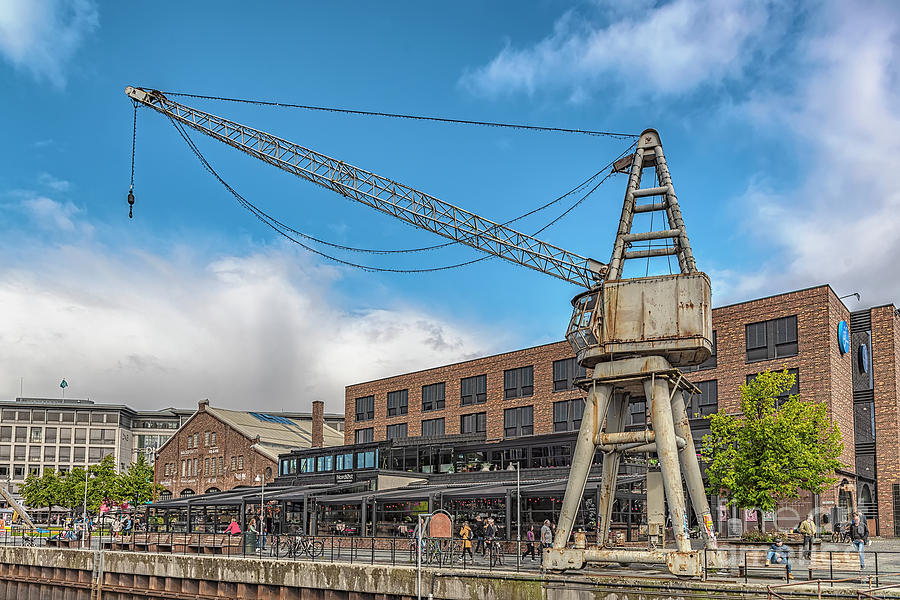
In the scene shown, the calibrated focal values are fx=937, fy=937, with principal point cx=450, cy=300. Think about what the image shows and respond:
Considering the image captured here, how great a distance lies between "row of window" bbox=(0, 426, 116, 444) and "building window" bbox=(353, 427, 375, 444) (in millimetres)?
75452

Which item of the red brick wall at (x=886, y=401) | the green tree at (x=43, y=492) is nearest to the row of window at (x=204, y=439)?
the green tree at (x=43, y=492)

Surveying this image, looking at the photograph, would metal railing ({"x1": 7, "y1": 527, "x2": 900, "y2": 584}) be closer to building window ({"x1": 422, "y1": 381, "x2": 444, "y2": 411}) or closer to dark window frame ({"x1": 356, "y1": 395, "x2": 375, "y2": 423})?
building window ({"x1": 422, "y1": 381, "x2": 444, "y2": 411})

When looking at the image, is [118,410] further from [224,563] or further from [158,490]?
[224,563]

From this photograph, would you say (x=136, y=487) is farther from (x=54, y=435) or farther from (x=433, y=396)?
(x=54, y=435)

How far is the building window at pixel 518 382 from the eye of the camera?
64812mm

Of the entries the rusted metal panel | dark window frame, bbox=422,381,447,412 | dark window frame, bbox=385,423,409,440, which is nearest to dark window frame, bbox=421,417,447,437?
dark window frame, bbox=422,381,447,412

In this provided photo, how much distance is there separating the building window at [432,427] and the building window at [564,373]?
1134cm

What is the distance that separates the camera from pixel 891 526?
169 feet

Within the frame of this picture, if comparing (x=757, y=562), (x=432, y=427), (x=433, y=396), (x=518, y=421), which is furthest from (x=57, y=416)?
(x=757, y=562)

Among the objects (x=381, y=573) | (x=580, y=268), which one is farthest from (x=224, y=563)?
(x=580, y=268)

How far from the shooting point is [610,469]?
28.0m

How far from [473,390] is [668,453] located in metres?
43.5

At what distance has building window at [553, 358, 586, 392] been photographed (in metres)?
61.8

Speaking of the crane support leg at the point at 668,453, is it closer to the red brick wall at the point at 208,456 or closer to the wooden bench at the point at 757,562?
the wooden bench at the point at 757,562
